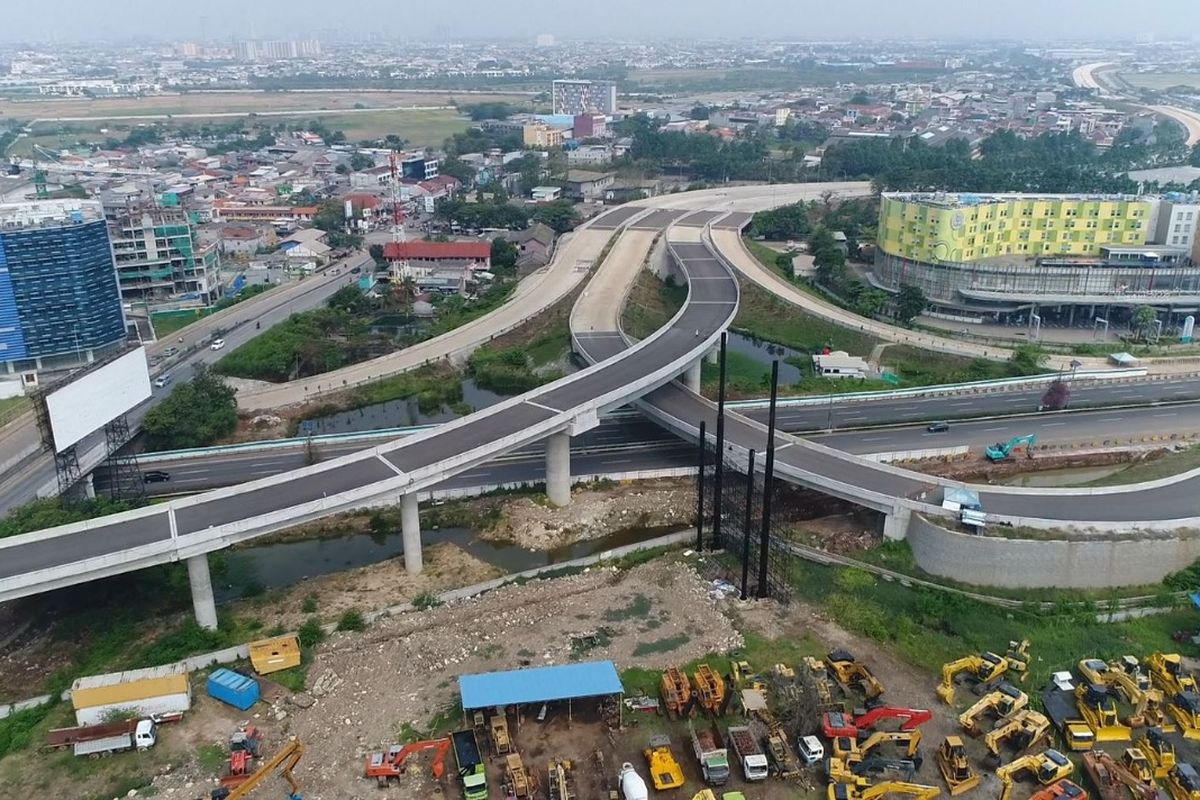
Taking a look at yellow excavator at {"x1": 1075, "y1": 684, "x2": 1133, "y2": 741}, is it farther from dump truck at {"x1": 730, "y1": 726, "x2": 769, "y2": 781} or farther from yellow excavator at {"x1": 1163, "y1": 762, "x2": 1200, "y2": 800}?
dump truck at {"x1": 730, "y1": 726, "x2": 769, "y2": 781}

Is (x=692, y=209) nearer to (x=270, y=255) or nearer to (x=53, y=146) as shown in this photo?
(x=270, y=255)

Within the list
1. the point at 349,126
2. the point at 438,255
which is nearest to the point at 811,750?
the point at 438,255

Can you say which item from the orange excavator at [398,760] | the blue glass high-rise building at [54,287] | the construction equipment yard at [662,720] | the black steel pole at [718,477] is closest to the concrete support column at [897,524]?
the construction equipment yard at [662,720]

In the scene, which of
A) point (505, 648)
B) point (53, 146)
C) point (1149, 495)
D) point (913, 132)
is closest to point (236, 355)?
point (505, 648)

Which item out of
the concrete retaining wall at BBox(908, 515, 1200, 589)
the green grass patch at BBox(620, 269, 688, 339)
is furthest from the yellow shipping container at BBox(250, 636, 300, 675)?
the green grass patch at BBox(620, 269, 688, 339)

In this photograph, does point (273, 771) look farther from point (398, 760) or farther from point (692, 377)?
point (692, 377)
